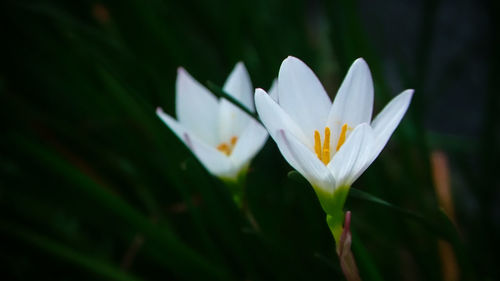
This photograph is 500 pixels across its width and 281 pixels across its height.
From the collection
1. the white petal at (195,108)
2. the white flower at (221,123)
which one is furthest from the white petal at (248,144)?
the white petal at (195,108)

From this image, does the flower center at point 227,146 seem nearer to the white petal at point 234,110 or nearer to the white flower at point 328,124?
the white petal at point 234,110

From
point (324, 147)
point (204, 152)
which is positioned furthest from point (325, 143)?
point (204, 152)

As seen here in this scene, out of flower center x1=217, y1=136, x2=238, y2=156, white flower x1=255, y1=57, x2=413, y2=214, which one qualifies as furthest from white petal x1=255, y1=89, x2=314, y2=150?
flower center x1=217, y1=136, x2=238, y2=156

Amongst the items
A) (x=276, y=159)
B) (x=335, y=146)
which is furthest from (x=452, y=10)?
(x=335, y=146)

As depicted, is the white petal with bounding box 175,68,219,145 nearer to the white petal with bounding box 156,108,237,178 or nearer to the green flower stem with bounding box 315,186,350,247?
the white petal with bounding box 156,108,237,178

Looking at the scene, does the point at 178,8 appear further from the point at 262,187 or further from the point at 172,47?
the point at 262,187

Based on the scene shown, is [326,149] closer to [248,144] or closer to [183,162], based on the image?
[248,144]
